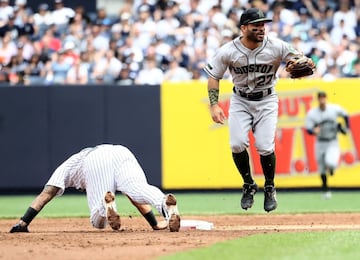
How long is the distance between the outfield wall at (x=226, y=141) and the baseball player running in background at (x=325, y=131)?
28.7 inches

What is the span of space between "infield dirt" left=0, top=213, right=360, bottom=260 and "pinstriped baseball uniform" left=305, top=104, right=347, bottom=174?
4080mm

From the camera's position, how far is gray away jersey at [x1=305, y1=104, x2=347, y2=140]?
1656 cm

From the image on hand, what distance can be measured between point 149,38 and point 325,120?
13.7ft

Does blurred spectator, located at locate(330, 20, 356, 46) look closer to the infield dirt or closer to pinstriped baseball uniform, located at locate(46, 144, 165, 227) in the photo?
the infield dirt

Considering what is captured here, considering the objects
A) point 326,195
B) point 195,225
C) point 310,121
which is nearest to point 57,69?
point 310,121

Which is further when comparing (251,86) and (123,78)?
(123,78)

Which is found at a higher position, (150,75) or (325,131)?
(150,75)

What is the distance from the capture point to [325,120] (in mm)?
16578

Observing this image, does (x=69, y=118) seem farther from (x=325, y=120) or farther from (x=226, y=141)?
(x=325, y=120)

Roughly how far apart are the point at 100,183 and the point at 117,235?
718mm

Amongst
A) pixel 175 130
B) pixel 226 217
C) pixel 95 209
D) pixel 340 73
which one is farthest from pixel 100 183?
pixel 340 73

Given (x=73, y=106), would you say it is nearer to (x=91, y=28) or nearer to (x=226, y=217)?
(x=91, y=28)

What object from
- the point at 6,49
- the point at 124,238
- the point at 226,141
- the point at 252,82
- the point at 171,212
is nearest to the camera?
the point at 124,238

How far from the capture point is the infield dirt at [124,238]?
8031mm
